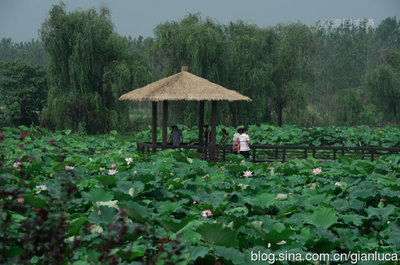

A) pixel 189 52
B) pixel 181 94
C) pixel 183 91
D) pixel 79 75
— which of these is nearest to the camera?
pixel 181 94

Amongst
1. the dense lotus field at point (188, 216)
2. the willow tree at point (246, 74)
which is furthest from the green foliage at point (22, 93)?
the dense lotus field at point (188, 216)

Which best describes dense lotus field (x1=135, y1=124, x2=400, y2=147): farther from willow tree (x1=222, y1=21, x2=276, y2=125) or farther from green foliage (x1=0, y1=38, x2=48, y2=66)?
green foliage (x1=0, y1=38, x2=48, y2=66)

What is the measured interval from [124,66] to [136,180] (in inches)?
661

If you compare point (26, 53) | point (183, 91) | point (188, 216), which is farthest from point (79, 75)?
point (26, 53)

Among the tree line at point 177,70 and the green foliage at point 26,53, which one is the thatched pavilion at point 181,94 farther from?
the green foliage at point 26,53

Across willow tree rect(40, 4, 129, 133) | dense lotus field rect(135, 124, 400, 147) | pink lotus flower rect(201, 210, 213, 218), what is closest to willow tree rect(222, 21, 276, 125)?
willow tree rect(40, 4, 129, 133)

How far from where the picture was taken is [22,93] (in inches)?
963

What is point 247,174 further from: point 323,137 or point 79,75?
point 79,75

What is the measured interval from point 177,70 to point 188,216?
17950 mm

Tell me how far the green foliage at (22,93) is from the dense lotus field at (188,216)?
20004 mm

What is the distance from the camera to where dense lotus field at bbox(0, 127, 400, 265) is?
1.83 m

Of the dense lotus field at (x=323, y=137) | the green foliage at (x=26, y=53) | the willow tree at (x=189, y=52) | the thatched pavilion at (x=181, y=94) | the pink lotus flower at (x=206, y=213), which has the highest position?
the green foliage at (x=26, y=53)

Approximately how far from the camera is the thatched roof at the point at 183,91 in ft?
35.1

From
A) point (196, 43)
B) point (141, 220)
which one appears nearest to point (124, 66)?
point (196, 43)
